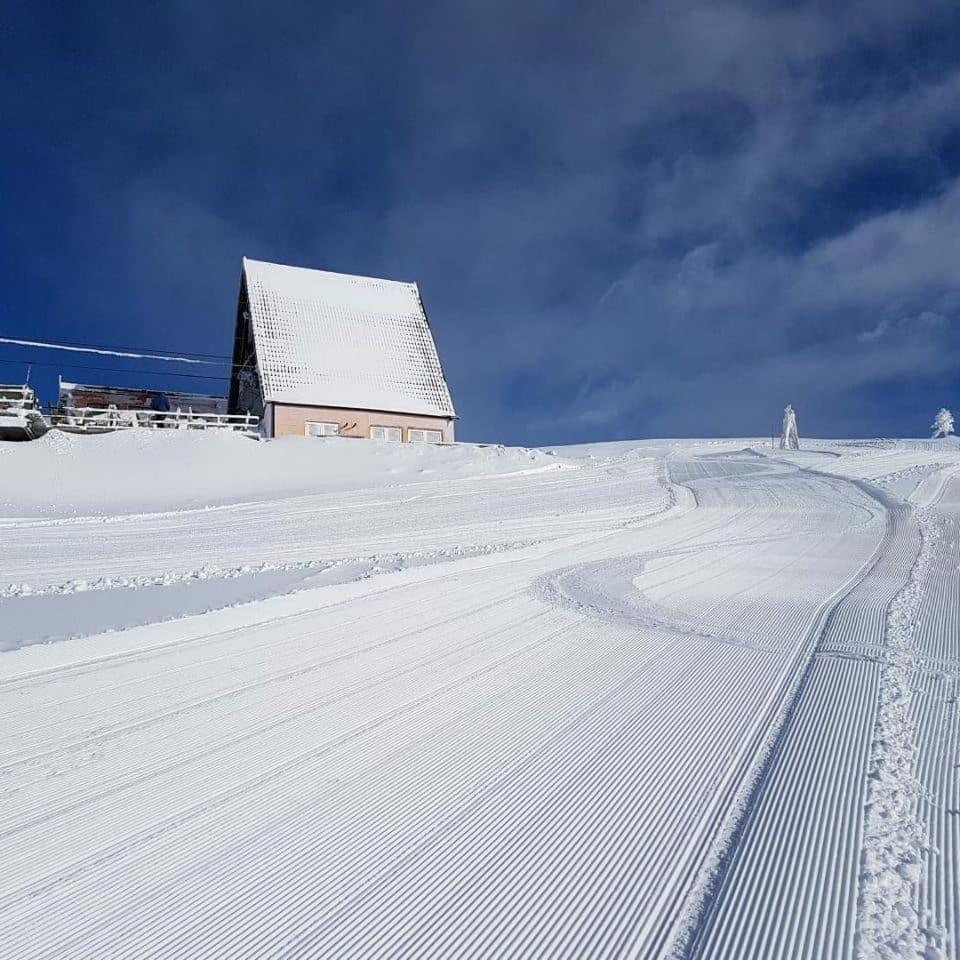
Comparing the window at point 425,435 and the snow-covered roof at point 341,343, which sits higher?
the snow-covered roof at point 341,343

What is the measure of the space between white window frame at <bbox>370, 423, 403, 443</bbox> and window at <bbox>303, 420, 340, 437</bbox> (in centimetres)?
131

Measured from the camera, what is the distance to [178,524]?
11531 millimetres

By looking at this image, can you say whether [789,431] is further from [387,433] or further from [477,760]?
[477,760]

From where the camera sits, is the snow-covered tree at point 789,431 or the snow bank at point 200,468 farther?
the snow-covered tree at point 789,431

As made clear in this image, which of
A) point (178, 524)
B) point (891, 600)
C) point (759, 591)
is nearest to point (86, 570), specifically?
point (178, 524)

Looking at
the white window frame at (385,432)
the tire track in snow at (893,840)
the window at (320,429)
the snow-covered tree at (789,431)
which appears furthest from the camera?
the snow-covered tree at (789,431)

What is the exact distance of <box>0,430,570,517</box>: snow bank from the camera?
15219 mm

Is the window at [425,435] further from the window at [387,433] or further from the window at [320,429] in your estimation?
the window at [320,429]

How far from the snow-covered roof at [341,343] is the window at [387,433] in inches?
30.7

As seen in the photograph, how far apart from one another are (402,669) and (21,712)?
2026 mm

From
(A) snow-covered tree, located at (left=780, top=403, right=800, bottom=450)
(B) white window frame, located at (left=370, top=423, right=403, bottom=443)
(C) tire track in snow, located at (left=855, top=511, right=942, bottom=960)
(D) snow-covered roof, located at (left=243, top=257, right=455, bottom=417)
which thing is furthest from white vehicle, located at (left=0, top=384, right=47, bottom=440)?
(A) snow-covered tree, located at (left=780, top=403, right=800, bottom=450)

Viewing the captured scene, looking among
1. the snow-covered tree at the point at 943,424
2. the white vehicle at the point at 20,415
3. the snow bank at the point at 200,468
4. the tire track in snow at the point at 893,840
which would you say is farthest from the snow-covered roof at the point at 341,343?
the snow-covered tree at the point at 943,424

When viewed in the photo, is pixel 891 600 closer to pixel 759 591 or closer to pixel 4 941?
pixel 759 591

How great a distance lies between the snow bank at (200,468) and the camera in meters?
15.2
